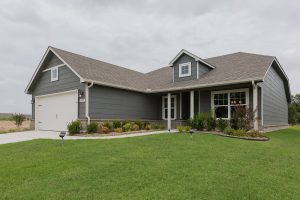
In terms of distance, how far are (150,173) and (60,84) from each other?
12.0 m

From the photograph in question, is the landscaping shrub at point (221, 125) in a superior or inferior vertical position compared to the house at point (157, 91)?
inferior

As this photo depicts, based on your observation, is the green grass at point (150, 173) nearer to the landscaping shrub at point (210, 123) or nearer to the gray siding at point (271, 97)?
the landscaping shrub at point (210, 123)

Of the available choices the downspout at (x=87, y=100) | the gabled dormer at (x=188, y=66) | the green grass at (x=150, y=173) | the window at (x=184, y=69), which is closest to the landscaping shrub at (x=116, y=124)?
the downspout at (x=87, y=100)

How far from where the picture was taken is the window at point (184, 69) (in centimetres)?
1586

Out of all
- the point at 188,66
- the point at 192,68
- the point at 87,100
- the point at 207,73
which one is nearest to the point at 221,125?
the point at 207,73

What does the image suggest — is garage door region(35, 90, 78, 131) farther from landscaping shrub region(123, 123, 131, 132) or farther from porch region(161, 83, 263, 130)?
porch region(161, 83, 263, 130)

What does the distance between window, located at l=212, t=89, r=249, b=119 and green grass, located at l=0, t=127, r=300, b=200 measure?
630 centimetres

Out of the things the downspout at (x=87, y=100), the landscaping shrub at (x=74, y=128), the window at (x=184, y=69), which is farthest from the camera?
the window at (x=184, y=69)

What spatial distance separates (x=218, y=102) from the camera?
1438 cm

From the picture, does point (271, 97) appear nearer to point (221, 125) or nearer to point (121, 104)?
point (221, 125)

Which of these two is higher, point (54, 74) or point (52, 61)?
point (52, 61)

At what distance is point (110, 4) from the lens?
12414 millimetres

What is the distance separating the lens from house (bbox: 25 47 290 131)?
1315 centimetres

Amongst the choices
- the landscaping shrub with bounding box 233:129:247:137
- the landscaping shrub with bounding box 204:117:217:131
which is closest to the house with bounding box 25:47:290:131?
the landscaping shrub with bounding box 204:117:217:131
